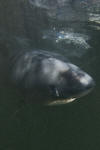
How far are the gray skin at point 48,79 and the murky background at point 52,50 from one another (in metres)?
0.65

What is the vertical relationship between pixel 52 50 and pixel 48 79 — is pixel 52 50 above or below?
below

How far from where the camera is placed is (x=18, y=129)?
10.3 metres

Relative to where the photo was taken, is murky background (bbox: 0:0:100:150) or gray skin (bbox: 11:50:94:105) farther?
murky background (bbox: 0:0:100:150)

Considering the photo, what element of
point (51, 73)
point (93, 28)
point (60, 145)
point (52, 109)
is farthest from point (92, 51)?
point (51, 73)

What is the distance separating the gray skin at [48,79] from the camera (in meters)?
6.25

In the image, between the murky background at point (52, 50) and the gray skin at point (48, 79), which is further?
the murky background at point (52, 50)

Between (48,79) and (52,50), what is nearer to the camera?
(48,79)

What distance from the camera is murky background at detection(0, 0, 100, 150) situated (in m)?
9.73

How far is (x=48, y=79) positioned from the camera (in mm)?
6793

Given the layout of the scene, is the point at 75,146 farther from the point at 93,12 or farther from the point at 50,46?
the point at 93,12

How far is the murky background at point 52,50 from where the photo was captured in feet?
31.9

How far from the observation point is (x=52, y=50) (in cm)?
1134

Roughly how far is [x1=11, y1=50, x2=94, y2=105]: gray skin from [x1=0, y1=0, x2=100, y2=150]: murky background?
650 mm

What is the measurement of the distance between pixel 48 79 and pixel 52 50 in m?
4.66
